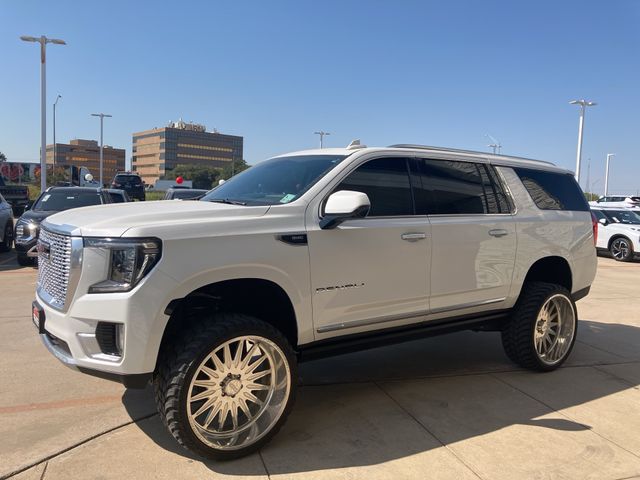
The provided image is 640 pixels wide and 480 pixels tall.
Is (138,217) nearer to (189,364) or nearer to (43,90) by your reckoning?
(189,364)

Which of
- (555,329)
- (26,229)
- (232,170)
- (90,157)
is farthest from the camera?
(90,157)

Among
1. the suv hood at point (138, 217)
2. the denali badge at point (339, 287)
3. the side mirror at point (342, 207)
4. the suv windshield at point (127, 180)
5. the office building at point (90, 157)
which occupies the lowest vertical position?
the denali badge at point (339, 287)

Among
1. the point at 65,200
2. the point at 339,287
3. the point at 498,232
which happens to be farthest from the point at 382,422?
the point at 65,200

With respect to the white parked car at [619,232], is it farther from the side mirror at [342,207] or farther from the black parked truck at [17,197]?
the black parked truck at [17,197]

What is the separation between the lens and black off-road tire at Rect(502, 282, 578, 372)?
15.4ft

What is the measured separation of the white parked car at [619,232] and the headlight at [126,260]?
14725 mm

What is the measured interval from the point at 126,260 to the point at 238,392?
1.05m

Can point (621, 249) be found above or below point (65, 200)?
below

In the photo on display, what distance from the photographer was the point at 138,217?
9.88ft

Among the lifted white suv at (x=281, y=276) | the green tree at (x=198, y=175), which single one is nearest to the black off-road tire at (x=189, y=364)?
the lifted white suv at (x=281, y=276)

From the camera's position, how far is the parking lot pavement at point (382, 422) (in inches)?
122

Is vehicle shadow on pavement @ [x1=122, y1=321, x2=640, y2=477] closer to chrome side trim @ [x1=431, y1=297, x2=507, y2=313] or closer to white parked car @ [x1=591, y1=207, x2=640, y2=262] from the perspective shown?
chrome side trim @ [x1=431, y1=297, x2=507, y2=313]

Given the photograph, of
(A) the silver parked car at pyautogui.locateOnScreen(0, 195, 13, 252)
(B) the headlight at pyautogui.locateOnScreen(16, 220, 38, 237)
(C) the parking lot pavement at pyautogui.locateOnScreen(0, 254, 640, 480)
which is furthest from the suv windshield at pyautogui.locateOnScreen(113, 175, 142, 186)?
(C) the parking lot pavement at pyautogui.locateOnScreen(0, 254, 640, 480)

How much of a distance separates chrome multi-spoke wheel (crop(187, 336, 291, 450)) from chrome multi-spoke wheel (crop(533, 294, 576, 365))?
2.69 m
